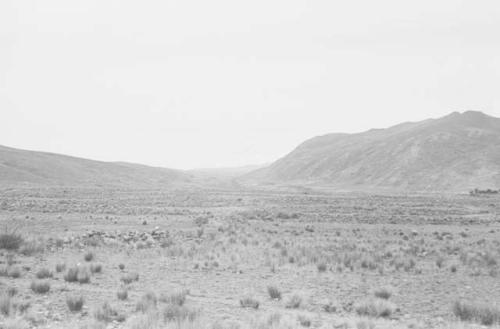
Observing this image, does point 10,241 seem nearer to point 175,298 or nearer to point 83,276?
point 83,276

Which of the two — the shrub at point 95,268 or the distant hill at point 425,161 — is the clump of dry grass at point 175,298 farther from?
the distant hill at point 425,161

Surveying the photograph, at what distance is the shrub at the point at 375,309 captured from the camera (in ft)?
33.5

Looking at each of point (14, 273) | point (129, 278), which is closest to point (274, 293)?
point (129, 278)

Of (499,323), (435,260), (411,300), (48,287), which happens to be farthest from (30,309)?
(435,260)

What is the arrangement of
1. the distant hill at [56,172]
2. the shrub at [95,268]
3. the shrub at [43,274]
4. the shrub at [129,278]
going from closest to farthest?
1. the shrub at [43,274]
2. the shrub at [129,278]
3. the shrub at [95,268]
4. the distant hill at [56,172]

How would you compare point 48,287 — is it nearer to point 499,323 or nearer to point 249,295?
point 249,295

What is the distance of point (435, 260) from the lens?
1697cm

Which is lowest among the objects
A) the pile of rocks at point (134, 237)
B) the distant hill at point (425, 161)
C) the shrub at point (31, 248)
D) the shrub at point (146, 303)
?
the pile of rocks at point (134, 237)

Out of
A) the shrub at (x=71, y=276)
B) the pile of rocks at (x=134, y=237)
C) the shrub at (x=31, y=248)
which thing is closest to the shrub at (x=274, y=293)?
the shrub at (x=71, y=276)

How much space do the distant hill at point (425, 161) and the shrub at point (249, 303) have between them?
79655 millimetres

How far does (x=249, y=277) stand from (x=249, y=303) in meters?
Answer: 3.49

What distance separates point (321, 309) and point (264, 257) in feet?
22.5

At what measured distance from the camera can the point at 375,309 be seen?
10.3 metres

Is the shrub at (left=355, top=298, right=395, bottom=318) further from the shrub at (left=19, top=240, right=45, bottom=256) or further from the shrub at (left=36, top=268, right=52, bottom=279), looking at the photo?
the shrub at (left=19, top=240, right=45, bottom=256)
